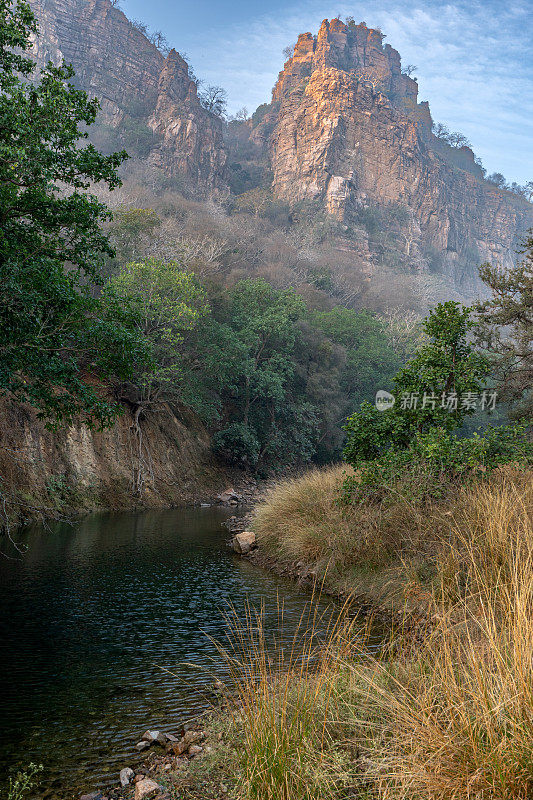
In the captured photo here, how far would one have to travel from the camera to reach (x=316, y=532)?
31.6 feet

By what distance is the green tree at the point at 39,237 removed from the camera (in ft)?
23.9

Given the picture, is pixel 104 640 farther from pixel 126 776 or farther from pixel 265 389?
pixel 265 389

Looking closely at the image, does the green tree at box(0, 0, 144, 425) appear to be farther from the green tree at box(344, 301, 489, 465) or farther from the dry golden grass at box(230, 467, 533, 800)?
the dry golden grass at box(230, 467, 533, 800)

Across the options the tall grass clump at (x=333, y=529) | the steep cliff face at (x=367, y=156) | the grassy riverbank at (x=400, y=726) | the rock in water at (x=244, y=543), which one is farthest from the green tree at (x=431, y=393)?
the steep cliff face at (x=367, y=156)

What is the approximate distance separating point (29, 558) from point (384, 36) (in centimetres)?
10742

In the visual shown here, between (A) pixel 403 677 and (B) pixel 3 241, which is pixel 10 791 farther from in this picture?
(B) pixel 3 241

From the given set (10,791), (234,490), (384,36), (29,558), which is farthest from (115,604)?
(384,36)

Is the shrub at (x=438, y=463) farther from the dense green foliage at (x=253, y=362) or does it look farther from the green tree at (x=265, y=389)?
the green tree at (x=265, y=389)

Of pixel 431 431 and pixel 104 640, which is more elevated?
pixel 431 431

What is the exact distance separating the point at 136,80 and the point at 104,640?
7140cm

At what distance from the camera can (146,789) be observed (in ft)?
11.1

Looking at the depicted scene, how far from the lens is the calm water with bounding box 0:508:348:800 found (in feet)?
13.3

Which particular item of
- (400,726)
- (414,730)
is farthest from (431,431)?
(414,730)

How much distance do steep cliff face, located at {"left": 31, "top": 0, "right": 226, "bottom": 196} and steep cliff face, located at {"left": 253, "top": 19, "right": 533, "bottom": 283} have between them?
10990 millimetres
